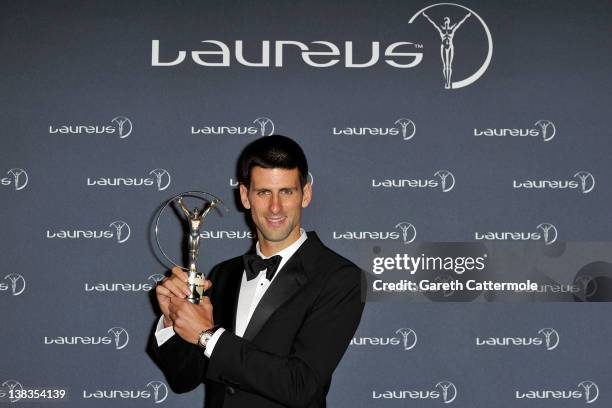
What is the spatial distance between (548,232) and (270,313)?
2.01m

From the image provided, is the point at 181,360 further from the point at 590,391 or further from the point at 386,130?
the point at 590,391

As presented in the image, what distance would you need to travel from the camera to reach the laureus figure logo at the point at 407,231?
143 inches

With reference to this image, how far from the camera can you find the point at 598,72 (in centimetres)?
379

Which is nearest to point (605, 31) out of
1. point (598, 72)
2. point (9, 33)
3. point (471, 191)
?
point (598, 72)

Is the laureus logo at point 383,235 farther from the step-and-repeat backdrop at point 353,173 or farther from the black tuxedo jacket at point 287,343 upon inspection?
the black tuxedo jacket at point 287,343

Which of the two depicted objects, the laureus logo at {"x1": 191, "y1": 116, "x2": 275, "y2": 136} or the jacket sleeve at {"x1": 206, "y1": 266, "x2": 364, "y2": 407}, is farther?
the laureus logo at {"x1": 191, "y1": 116, "x2": 275, "y2": 136}

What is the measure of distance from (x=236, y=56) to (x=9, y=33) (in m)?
1.38

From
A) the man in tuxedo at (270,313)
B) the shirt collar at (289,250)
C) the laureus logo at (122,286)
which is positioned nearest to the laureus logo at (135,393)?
the laureus logo at (122,286)

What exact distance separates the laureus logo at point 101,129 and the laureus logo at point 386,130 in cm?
124

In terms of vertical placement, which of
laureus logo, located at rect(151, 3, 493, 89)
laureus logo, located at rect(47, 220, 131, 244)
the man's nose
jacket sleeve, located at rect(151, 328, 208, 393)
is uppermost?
laureus logo, located at rect(151, 3, 493, 89)

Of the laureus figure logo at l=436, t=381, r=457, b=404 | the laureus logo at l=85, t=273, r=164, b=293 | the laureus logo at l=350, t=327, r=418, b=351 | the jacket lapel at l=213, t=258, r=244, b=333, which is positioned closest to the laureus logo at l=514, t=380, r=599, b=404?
the laureus figure logo at l=436, t=381, r=457, b=404

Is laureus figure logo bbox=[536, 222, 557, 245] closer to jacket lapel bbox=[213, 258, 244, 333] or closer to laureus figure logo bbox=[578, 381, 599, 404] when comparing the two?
laureus figure logo bbox=[578, 381, 599, 404]

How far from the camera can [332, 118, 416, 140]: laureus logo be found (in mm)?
3705

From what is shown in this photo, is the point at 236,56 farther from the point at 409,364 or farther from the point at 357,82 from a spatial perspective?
the point at 409,364
